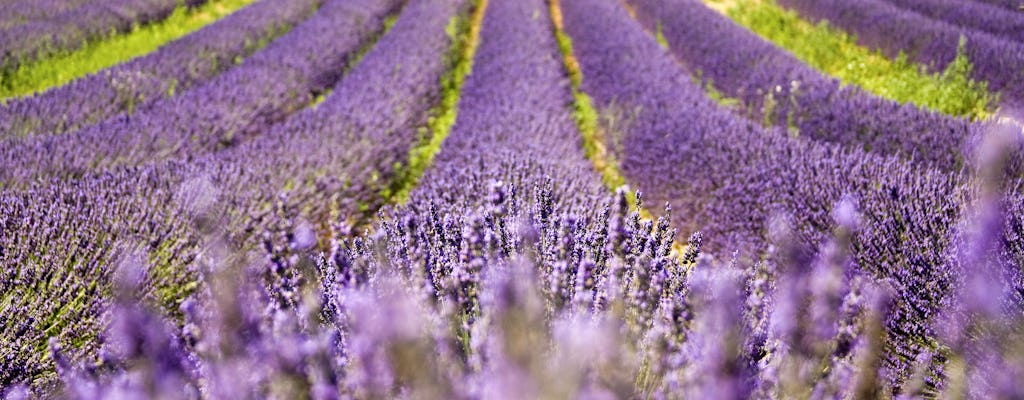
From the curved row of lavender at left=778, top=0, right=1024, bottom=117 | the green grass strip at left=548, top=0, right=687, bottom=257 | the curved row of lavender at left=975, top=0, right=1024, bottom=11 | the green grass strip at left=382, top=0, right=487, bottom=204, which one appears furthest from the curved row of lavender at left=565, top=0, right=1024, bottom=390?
the curved row of lavender at left=975, top=0, right=1024, bottom=11

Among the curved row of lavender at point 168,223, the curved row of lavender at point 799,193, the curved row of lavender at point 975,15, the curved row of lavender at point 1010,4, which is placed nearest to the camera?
the curved row of lavender at point 168,223

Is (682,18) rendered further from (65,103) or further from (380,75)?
(65,103)

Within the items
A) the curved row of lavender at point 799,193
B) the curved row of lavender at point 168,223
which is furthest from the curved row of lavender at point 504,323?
the curved row of lavender at point 799,193

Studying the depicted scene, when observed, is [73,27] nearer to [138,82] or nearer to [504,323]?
[138,82]

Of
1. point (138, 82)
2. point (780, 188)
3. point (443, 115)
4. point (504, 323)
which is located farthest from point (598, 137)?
point (504, 323)

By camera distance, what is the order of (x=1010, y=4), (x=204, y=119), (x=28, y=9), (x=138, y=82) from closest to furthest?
(x=204, y=119), (x=138, y=82), (x=1010, y=4), (x=28, y=9)

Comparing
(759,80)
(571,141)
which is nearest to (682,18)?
(759,80)

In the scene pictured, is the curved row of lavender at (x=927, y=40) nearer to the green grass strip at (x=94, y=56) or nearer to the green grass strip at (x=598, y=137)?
the green grass strip at (x=598, y=137)
